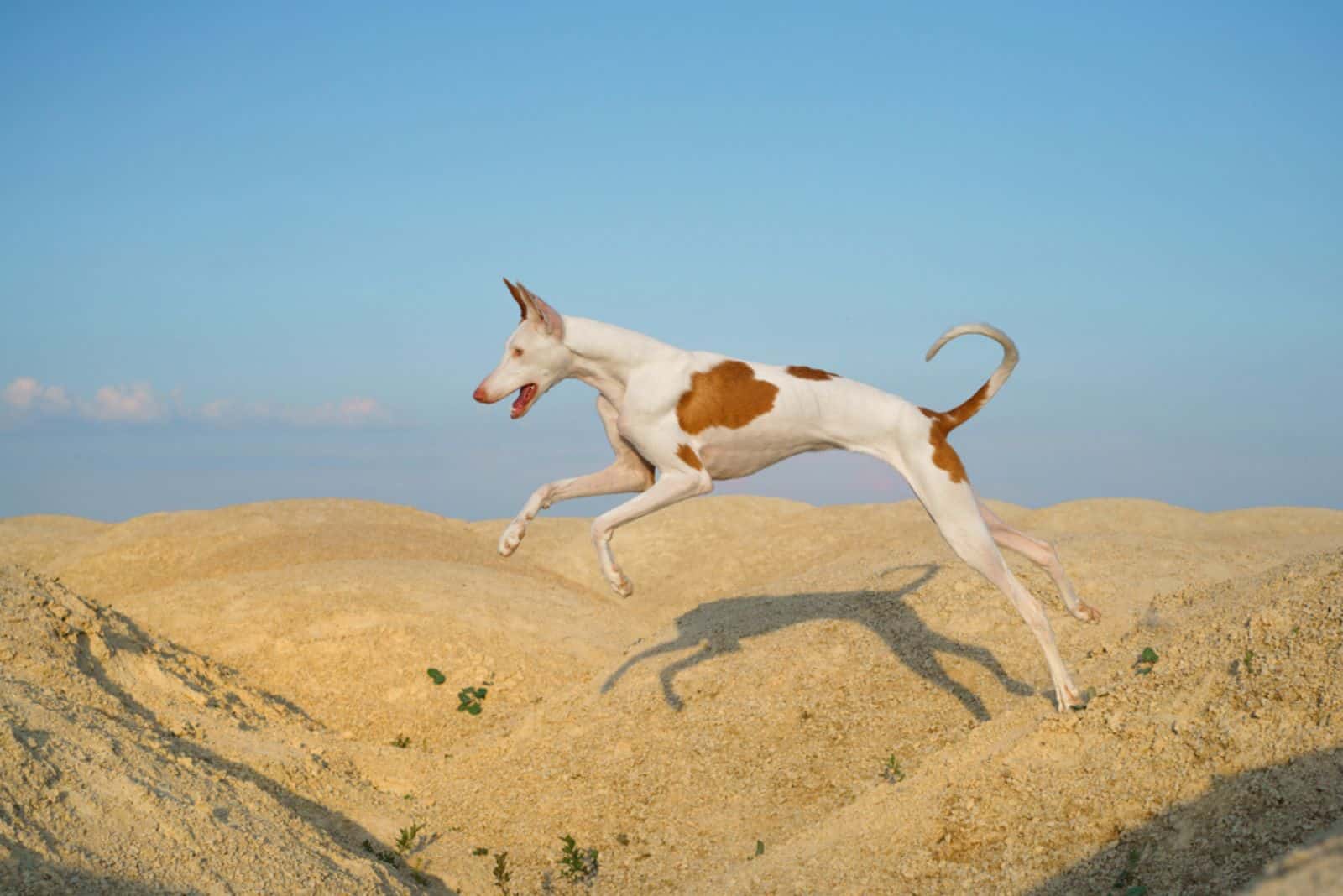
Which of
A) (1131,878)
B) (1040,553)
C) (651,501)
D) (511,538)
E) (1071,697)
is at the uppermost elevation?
(651,501)

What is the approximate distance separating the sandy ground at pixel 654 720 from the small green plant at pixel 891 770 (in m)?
0.10

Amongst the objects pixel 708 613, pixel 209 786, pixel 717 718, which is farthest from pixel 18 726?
pixel 708 613

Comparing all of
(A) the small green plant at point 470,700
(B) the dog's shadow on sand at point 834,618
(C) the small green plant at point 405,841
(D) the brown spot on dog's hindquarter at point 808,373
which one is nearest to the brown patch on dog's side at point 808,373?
(D) the brown spot on dog's hindquarter at point 808,373

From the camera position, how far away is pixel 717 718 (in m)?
9.07

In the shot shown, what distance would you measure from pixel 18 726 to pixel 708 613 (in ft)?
24.6

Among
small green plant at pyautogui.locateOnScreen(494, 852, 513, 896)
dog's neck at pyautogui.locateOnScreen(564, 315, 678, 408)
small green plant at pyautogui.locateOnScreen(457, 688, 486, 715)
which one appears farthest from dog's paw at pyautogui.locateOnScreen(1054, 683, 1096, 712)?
small green plant at pyautogui.locateOnScreen(457, 688, 486, 715)

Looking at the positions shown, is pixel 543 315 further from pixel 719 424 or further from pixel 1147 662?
pixel 1147 662

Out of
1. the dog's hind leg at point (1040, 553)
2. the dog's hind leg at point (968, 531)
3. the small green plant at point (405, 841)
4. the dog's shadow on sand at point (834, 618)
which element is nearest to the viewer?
the dog's hind leg at point (968, 531)

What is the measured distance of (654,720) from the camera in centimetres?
923

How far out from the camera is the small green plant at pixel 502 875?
7.00 metres

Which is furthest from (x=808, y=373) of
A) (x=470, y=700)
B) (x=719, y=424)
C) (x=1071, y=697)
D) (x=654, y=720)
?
(x=470, y=700)

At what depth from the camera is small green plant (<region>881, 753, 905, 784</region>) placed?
7649mm

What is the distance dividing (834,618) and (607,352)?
487cm

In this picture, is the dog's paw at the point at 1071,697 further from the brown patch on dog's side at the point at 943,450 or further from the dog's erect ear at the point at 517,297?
the dog's erect ear at the point at 517,297
